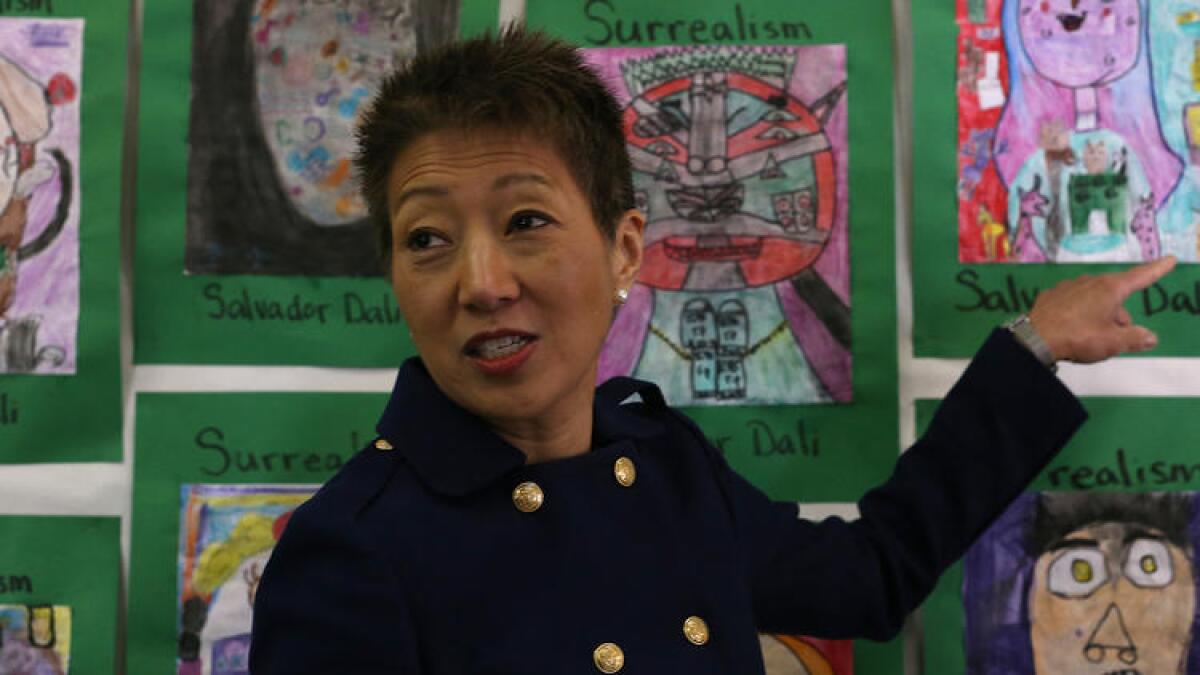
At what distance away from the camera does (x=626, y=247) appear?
0.82 meters

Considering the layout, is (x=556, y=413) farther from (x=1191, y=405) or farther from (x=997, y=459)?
(x=1191, y=405)

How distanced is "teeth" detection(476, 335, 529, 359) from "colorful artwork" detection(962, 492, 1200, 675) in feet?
1.66

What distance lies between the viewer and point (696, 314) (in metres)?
1.04

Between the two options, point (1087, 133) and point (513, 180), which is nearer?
point (513, 180)

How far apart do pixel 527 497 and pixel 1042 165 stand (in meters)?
0.56

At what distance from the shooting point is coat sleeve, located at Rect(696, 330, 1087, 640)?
0.92m

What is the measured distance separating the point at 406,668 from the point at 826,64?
24.7 inches

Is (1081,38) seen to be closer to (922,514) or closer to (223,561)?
(922,514)

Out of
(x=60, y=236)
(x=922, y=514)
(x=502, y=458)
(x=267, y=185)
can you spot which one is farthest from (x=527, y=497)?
(x=60, y=236)

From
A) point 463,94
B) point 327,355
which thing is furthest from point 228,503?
point 463,94

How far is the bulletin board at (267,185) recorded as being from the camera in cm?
104

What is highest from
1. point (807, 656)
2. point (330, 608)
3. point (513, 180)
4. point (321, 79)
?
point (321, 79)

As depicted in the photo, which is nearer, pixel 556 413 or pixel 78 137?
pixel 556 413

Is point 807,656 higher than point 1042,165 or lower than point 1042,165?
lower
